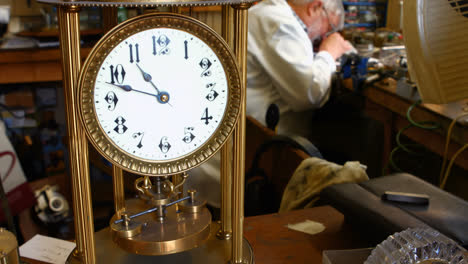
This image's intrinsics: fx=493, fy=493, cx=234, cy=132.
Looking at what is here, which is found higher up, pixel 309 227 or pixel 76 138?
pixel 76 138

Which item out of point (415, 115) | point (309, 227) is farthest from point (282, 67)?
point (309, 227)

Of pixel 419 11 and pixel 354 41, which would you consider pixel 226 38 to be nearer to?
pixel 419 11

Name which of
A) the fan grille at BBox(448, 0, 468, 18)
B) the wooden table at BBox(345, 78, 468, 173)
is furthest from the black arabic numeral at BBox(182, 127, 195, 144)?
the wooden table at BBox(345, 78, 468, 173)

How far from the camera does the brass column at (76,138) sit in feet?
1.83

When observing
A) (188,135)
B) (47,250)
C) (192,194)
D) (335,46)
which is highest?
(335,46)

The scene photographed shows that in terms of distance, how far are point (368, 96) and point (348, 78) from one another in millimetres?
171

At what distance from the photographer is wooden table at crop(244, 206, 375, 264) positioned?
32.3 inches

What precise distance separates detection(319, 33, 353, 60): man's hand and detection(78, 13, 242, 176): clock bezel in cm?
212

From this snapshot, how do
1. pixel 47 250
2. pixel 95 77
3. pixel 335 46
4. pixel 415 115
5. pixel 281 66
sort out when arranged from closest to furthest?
pixel 95 77 → pixel 47 250 → pixel 415 115 → pixel 281 66 → pixel 335 46

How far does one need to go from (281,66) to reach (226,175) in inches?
60.9

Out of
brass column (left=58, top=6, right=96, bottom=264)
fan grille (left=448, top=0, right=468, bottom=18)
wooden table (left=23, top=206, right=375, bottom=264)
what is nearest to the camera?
brass column (left=58, top=6, right=96, bottom=264)

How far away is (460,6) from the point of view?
66 centimetres

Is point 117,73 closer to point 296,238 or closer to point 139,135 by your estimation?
point 139,135

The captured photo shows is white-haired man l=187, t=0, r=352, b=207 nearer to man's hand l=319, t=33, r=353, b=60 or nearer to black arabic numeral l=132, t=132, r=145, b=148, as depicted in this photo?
man's hand l=319, t=33, r=353, b=60
